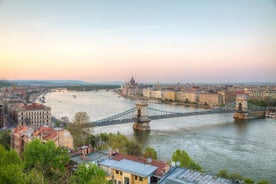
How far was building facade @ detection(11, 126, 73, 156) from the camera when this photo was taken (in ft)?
22.6

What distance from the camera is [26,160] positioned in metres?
5.08

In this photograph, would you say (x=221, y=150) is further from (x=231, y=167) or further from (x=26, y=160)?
(x=26, y=160)

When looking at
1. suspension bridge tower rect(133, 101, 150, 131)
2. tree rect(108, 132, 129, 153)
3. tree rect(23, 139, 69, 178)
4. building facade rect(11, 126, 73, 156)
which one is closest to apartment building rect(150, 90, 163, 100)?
suspension bridge tower rect(133, 101, 150, 131)

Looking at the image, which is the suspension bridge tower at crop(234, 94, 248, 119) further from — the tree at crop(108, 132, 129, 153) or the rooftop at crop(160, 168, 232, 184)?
the rooftop at crop(160, 168, 232, 184)

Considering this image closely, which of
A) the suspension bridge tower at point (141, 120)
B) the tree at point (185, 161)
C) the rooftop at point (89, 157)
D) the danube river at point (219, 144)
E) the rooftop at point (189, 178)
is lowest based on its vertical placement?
the danube river at point (219, 144)

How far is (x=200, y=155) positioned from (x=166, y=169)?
527 centimetres

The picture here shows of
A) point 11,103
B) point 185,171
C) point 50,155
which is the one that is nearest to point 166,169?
point 185,171

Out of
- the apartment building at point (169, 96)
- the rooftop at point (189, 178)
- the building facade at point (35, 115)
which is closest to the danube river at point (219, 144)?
the building facade at point (35, 115)

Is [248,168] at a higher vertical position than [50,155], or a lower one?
lower

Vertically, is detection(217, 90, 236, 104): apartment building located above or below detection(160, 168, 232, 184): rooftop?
below

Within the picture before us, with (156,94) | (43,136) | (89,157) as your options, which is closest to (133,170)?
(89,157)

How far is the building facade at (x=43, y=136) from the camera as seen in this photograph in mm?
6891

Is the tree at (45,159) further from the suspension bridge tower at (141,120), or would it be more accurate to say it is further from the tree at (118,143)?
the suspension bridge tower at (141,120)

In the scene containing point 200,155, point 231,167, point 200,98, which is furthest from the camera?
point 200,98
